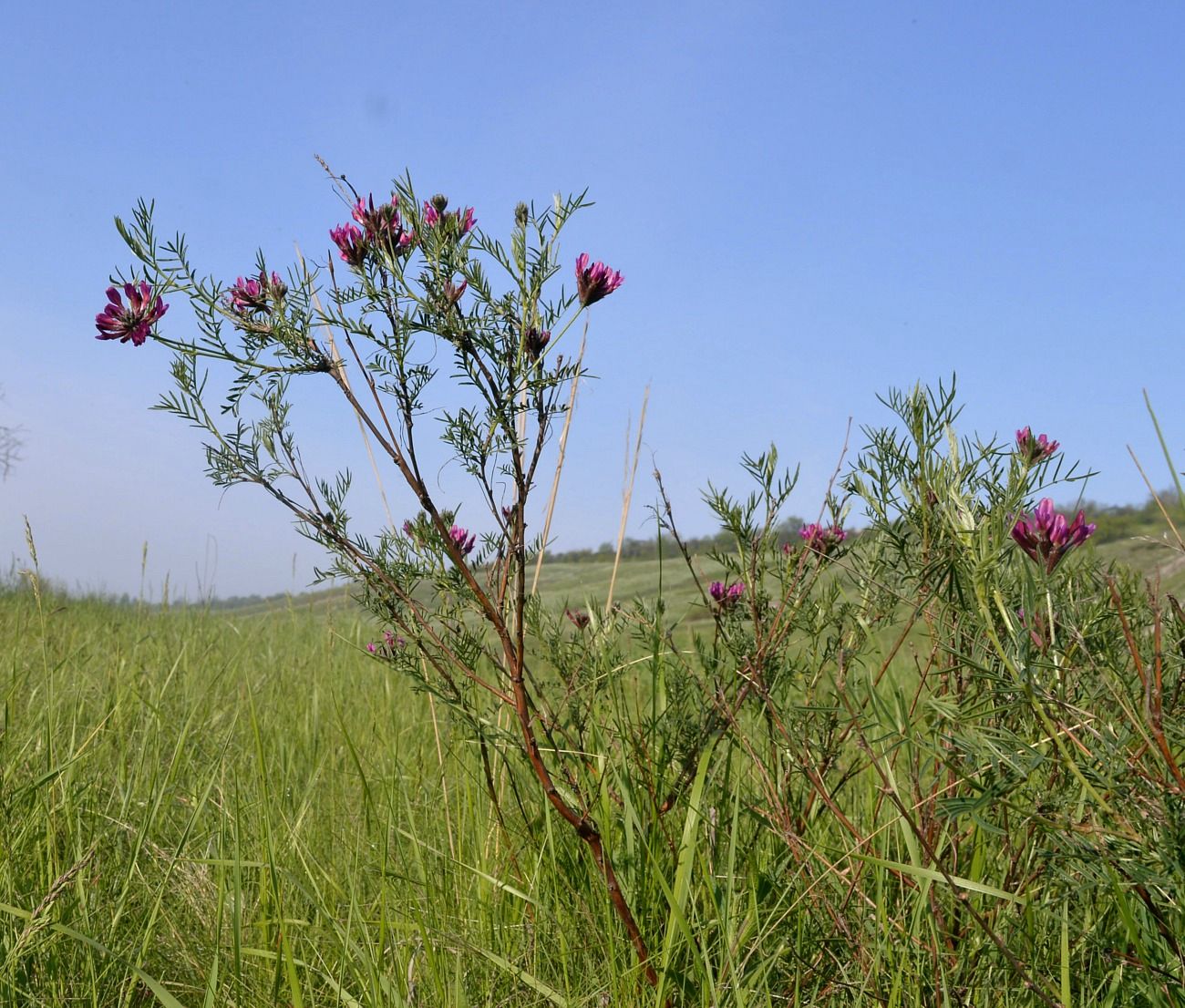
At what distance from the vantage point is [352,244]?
1.81 meters

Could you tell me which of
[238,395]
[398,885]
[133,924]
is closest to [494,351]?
[238,395]

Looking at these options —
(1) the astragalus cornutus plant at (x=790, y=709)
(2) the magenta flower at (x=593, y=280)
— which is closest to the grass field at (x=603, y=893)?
(1) the astragalus cornutus plant at (x=790, y=709)

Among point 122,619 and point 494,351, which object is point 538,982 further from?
point 122,619

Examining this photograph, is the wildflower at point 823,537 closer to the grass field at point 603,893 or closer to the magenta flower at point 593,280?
the grass field at point 603,893

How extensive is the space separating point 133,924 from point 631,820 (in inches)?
49.5

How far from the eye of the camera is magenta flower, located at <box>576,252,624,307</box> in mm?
1818

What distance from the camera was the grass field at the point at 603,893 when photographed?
1.68m

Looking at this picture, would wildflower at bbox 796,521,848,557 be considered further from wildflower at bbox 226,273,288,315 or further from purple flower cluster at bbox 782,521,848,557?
wildflower at bbox 226,273,288,315

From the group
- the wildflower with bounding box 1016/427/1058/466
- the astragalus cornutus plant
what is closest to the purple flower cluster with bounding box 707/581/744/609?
the astragalus cornutus plant

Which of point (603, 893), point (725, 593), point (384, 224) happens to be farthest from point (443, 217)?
point (603, 893)

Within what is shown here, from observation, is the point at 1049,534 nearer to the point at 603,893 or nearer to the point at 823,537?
the point at 823,537

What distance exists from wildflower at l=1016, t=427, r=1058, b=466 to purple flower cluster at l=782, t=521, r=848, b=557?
0.55m

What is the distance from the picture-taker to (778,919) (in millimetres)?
1967

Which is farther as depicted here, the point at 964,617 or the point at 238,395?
the point at 238,395
